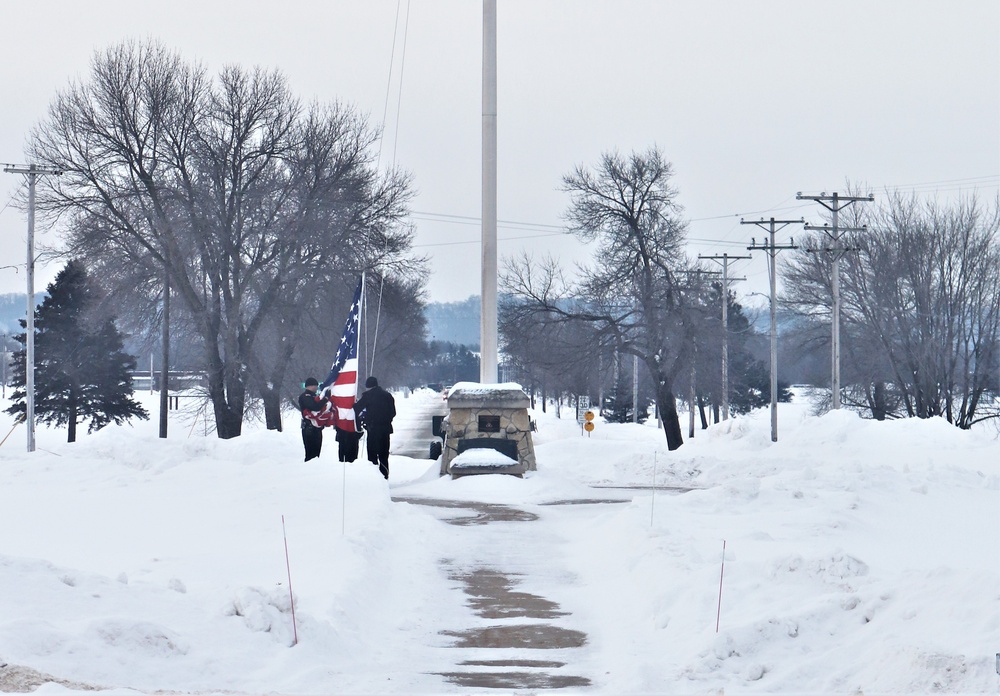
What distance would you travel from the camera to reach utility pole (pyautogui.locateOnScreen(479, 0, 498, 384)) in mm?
24406

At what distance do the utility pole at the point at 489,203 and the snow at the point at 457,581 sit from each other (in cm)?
516

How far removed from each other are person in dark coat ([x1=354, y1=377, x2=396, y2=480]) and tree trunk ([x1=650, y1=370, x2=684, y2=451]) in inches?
830

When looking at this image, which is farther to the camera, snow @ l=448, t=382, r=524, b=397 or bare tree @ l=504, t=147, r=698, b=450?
bare tree @ l=504, t=147, r=698, b=450

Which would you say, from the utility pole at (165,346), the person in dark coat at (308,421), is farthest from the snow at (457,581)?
the utility pole at (165,346)

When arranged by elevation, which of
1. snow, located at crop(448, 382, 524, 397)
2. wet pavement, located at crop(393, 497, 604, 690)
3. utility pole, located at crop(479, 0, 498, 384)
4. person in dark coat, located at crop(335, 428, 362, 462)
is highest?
utility pole, located at crop(479, 0, 498, 384)

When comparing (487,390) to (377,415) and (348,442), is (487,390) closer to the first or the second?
(377,415)

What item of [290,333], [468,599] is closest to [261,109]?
[290,333]

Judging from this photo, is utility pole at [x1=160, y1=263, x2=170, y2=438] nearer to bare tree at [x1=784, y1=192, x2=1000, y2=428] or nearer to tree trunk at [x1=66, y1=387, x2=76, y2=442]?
tree trunk at [x1=66, y1=387, x2=76, y2=442]

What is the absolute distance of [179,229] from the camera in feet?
105

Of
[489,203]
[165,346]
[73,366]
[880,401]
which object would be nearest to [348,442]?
[489,203]

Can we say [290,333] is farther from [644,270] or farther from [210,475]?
[210,475]

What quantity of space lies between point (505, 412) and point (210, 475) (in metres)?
7.58

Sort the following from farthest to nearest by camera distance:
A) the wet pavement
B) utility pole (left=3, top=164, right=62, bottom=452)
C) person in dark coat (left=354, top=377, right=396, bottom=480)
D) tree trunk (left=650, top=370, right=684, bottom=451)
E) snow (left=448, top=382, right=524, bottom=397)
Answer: tree trunk (left=650, top=370, right=684, bottom=451) < utility pole (left=3, top=164, right=62, bottom=452) < snow (left=448, top=382, right=524, bottom=397) < person in dark coat (left=354, top=377, right=396, bottom=480) < the wet pavement

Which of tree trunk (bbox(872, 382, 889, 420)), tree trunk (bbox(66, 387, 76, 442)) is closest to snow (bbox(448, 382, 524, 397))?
tree trunk (bbox(66, 387, 76, 442))
